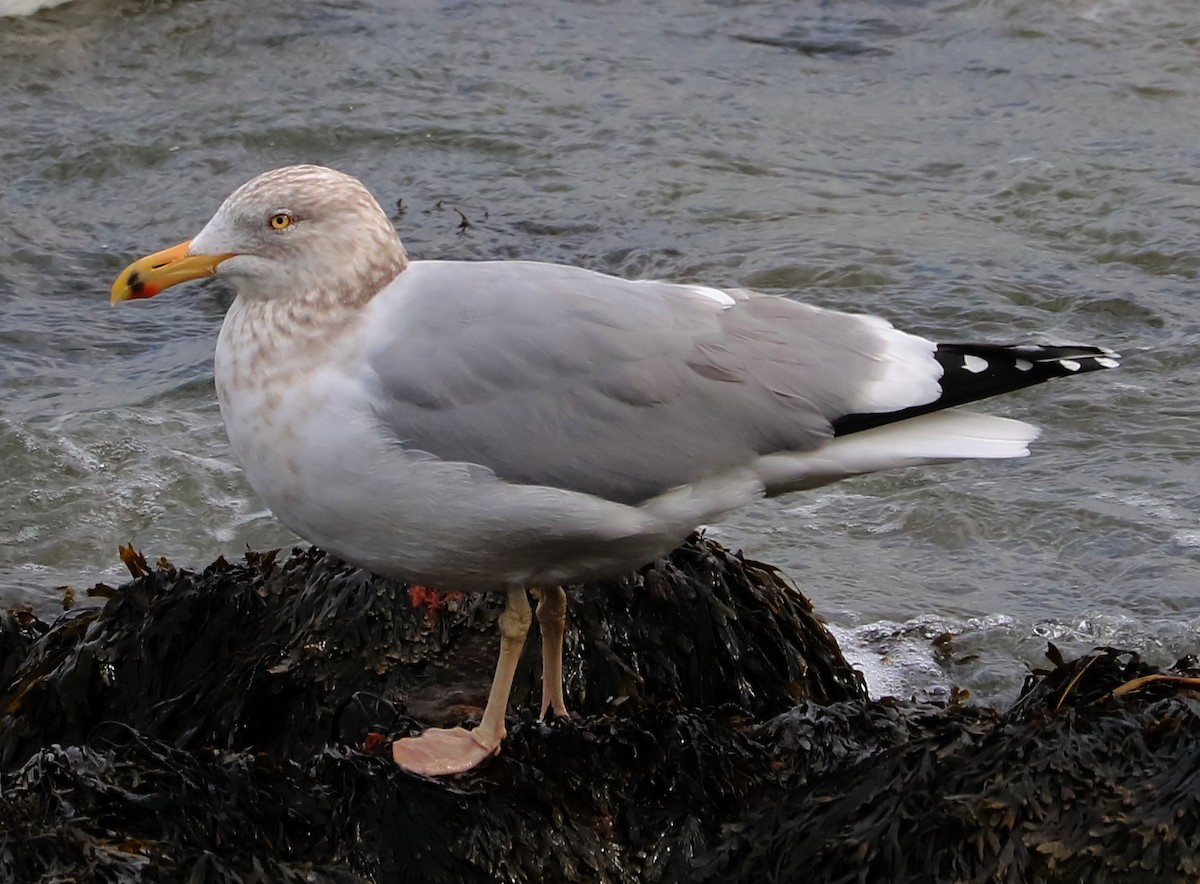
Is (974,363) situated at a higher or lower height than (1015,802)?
higher

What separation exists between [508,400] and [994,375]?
3.65 ft

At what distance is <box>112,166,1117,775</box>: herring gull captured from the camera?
12.4ft

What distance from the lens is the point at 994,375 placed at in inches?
157

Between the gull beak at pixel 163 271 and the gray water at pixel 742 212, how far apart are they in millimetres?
2102

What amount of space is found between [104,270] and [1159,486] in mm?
5036

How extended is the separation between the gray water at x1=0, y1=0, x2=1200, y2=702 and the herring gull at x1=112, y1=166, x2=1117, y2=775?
5.11 feet

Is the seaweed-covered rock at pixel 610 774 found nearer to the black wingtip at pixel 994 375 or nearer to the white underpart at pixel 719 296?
the black wingtip at pixel 994 375

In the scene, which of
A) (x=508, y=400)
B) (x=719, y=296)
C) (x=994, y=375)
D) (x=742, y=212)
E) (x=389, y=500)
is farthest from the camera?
(x=742, y=212)

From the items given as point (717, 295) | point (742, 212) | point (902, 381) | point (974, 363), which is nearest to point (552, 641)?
point (717, 295)

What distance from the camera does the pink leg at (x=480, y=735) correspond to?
3.84 metres

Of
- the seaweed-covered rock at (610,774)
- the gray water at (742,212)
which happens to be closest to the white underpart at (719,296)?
the seaweed-covered rock at (610,774)

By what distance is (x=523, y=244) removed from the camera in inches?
338

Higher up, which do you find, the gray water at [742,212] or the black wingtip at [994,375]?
the black wingtip at [994,375]

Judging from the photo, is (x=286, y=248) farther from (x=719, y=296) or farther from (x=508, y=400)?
(x=719, y=296)
